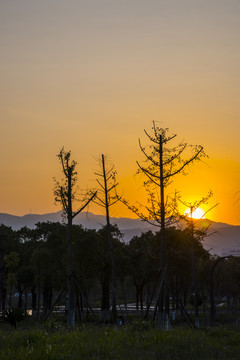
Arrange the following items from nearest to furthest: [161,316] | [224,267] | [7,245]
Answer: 1. [161,316]
2. [7,245]
3. [224,267]

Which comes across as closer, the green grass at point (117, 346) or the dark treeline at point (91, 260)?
the green grass at point (117, 346)

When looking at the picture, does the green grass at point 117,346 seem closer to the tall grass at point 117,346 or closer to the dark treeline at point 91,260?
the tall grass at point 117,346

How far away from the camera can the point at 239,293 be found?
87.2m

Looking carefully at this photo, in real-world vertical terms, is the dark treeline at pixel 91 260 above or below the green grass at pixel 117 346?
above

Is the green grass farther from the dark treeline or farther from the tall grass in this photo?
the dark treeline

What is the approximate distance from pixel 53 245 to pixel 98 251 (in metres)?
8.41

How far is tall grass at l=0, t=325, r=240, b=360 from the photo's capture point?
14.2 m

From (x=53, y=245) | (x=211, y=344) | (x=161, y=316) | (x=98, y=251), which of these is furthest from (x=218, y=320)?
(x=211, y=344)

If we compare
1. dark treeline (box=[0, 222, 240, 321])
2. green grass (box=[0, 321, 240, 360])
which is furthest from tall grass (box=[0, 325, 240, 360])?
dark treeline (box=[0, 222, 240, 321])

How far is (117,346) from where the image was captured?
15828 mm

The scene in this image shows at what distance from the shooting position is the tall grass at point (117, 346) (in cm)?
1420

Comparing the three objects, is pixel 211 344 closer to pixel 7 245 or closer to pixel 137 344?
pixel 137 344

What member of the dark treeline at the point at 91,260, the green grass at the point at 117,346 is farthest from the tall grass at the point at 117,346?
the dark treeline at the point at 91,260

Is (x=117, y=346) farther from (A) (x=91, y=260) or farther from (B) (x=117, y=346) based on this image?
(A) (x=91, y=260)
